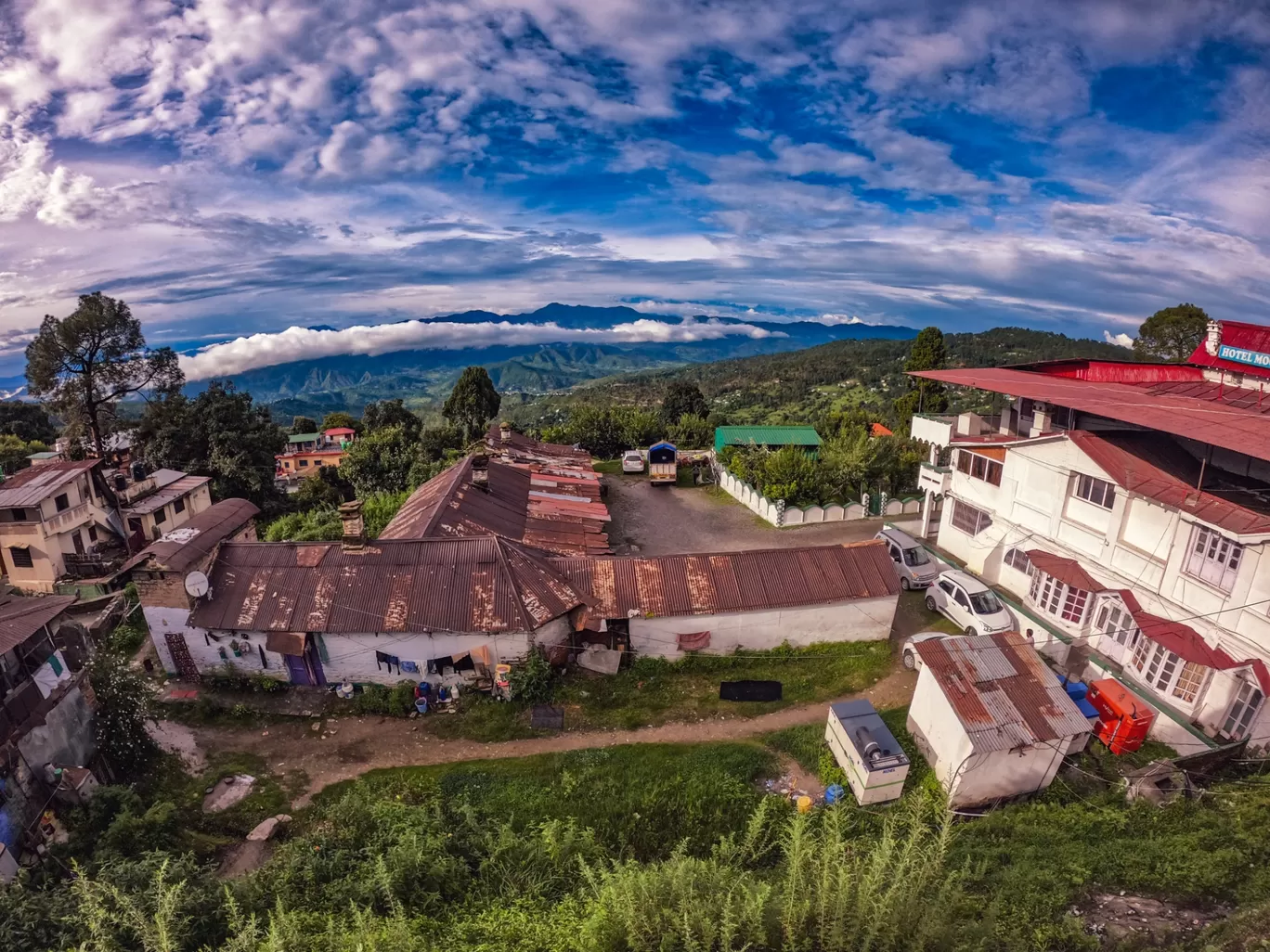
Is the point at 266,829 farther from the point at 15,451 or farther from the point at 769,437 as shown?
the point at 15,451

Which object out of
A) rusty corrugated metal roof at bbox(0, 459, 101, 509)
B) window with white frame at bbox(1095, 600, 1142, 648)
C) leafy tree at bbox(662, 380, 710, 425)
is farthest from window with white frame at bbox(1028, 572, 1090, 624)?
leafy tree at bbox(662, 380, 710, 425)

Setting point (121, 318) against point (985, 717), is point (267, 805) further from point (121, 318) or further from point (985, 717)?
point (121, 318)

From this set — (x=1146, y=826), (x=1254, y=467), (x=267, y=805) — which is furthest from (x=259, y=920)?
(x=1254, y=467)

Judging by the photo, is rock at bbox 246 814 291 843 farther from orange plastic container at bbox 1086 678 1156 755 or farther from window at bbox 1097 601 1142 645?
window at bbox 1097 601 1142 645

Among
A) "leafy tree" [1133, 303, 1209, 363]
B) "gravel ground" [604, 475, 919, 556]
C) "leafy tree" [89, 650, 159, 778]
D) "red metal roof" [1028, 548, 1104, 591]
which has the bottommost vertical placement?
"leafy tree" [89, 650, 159, 778]

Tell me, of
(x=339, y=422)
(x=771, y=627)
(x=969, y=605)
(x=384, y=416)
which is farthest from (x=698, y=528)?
(x=339, y=422)

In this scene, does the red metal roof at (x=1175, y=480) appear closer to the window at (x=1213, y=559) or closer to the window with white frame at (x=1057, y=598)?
the window at (x=1213, y=559)

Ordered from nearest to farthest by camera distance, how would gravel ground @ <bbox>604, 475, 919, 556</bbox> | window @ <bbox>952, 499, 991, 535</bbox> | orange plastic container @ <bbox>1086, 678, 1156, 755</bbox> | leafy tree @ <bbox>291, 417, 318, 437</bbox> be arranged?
1. orange plastic container @ <bbox>1086, 678, 1156, 755</bbox>
2. window @ <bbox>952, 499, 991, 535</bbox>
3. gravel ground @ <bbox>604, 475, 919, 556</bbox>
4. leafy tree @ <bbox>291, 417, 318, 437</bbox>
